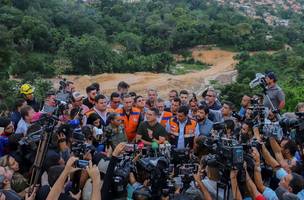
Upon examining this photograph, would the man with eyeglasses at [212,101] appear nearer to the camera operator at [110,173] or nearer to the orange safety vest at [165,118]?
the orange safety vest at [165,118]

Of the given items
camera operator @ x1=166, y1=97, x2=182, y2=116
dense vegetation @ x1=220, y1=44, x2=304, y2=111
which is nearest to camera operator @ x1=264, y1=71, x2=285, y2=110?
camera operator @ x1=166, y1=97, x2=182, y2=116

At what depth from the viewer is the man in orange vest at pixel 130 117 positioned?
24.3 ft

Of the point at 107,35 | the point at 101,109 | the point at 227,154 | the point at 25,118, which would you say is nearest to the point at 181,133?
the point at 101,109

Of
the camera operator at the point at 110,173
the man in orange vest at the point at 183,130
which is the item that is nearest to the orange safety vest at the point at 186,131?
the man in orange vest at the point at 183,130

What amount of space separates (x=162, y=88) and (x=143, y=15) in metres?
26.9

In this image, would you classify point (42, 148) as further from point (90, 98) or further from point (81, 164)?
point (90, 98)

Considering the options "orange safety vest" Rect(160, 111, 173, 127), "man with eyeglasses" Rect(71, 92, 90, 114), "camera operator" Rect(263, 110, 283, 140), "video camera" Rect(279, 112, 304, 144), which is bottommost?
"orange safety vest" Rect(160, 111, 173, 127)

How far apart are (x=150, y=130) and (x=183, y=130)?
513 mm

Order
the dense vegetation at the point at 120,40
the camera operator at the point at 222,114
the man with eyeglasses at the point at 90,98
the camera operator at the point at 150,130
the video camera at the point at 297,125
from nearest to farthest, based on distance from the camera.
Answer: the video camera at the point at 297,125, the camera operator at the point at 150,130, the camera operator at the point at 222,114, the man with eyeglasses at the point at 90,98, the dense vegetation at the point at 120,40

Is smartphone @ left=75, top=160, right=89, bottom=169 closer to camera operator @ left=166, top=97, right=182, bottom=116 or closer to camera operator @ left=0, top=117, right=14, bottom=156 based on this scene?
camera operator @ left=0, top=117, right=14, bottom=156

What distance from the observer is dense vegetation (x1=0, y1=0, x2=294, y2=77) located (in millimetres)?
33875

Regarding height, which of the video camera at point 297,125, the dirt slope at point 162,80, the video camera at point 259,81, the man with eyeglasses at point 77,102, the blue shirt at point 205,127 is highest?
the video camera at point 259,81

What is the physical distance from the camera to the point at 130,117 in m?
7.47

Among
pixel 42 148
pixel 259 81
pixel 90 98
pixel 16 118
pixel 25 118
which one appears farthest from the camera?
pixel 90 98
